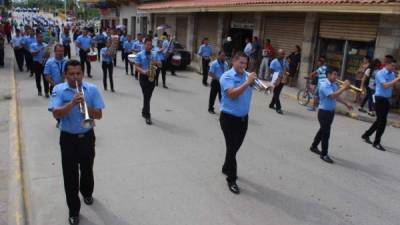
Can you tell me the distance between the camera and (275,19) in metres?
17.6

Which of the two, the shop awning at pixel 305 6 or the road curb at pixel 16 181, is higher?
the shop awning at pixel 305 6

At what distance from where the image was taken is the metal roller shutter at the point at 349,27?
12.5m

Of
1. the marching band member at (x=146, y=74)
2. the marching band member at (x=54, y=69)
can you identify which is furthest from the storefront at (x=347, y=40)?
the marching band member at (x=54, y=69)

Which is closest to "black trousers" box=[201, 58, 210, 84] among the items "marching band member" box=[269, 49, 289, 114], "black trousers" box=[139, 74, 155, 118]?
"marching band member" box=[269, 49, 289, 114]

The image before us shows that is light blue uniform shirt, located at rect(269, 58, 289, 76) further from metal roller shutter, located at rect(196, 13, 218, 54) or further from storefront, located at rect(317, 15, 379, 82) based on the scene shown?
metal roller shutter, located at rect(196, 13, 218, 54)

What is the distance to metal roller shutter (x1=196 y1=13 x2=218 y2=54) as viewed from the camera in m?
23.0

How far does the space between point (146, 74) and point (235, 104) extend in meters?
4.42

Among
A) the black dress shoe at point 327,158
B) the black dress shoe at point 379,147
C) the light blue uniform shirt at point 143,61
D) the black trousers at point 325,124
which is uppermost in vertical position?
the light blue uniform shirt at point 143,61

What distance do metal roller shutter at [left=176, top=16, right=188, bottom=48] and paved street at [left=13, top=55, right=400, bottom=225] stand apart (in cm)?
1801

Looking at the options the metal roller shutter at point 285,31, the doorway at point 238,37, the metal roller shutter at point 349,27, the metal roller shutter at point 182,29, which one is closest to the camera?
the metal roller shutter at point 349,27

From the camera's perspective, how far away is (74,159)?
450cm

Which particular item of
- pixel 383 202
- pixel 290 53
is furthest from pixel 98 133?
pixel 290 53

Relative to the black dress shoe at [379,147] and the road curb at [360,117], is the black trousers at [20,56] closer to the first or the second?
the road curb at [360,117]

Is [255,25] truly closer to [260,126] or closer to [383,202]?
[260,126]
